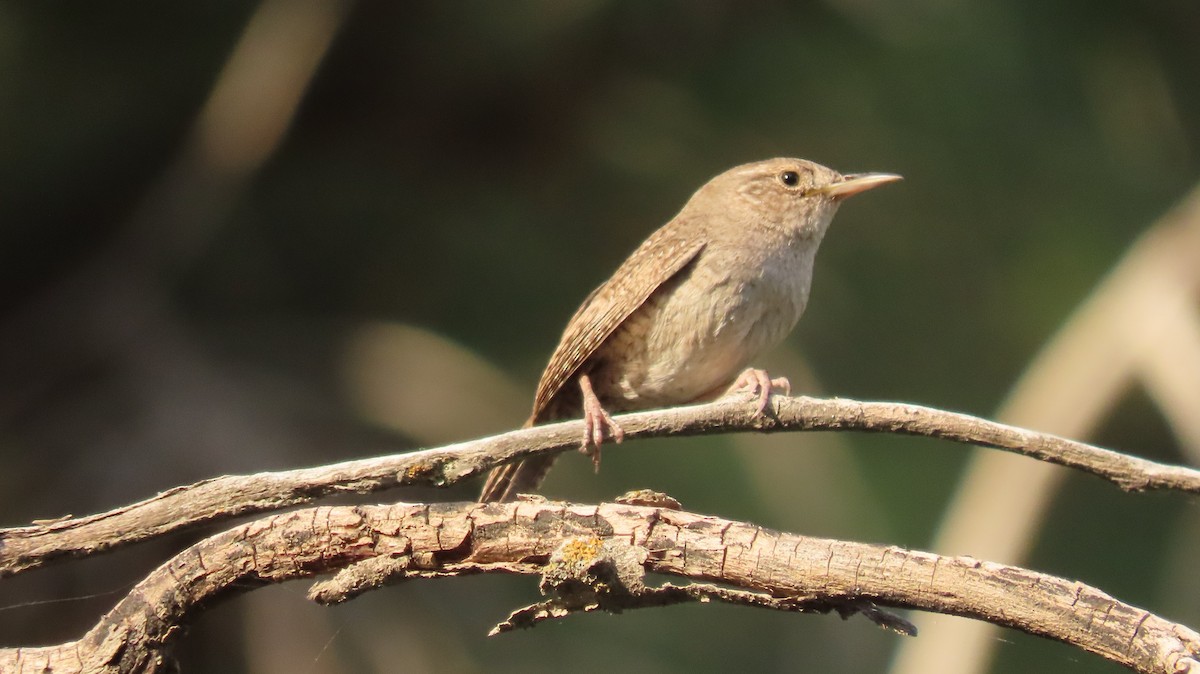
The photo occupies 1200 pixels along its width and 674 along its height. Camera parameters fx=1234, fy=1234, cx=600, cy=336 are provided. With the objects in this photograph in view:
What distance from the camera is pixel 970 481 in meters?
5.91

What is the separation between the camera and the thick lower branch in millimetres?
2180

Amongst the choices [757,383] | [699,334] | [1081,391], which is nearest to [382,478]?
[757,383]

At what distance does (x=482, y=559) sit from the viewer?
2291 millimetres

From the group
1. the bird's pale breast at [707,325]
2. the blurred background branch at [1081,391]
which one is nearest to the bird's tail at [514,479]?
the bird's pale breast at [707,325]

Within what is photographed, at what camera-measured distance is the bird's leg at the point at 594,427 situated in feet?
9.18

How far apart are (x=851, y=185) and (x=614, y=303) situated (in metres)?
0.93

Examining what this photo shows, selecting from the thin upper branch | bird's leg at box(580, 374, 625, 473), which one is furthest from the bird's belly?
the thin upper branch

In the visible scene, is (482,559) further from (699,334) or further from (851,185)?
(851,185)

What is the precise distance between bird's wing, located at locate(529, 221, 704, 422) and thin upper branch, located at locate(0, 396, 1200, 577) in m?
1.58

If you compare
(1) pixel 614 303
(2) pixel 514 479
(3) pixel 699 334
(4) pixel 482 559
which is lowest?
(4) pixel 482 559

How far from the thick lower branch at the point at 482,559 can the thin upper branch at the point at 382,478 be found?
56 mm

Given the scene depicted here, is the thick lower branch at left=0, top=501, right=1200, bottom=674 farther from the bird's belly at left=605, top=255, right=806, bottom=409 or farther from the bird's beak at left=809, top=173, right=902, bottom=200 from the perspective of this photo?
the bird's beak at left=809, top=173, right=902, bottom=200

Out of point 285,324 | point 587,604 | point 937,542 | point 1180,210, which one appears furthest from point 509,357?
point 587,604

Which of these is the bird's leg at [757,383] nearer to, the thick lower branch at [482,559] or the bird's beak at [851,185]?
the bird's beak at [851,185]
